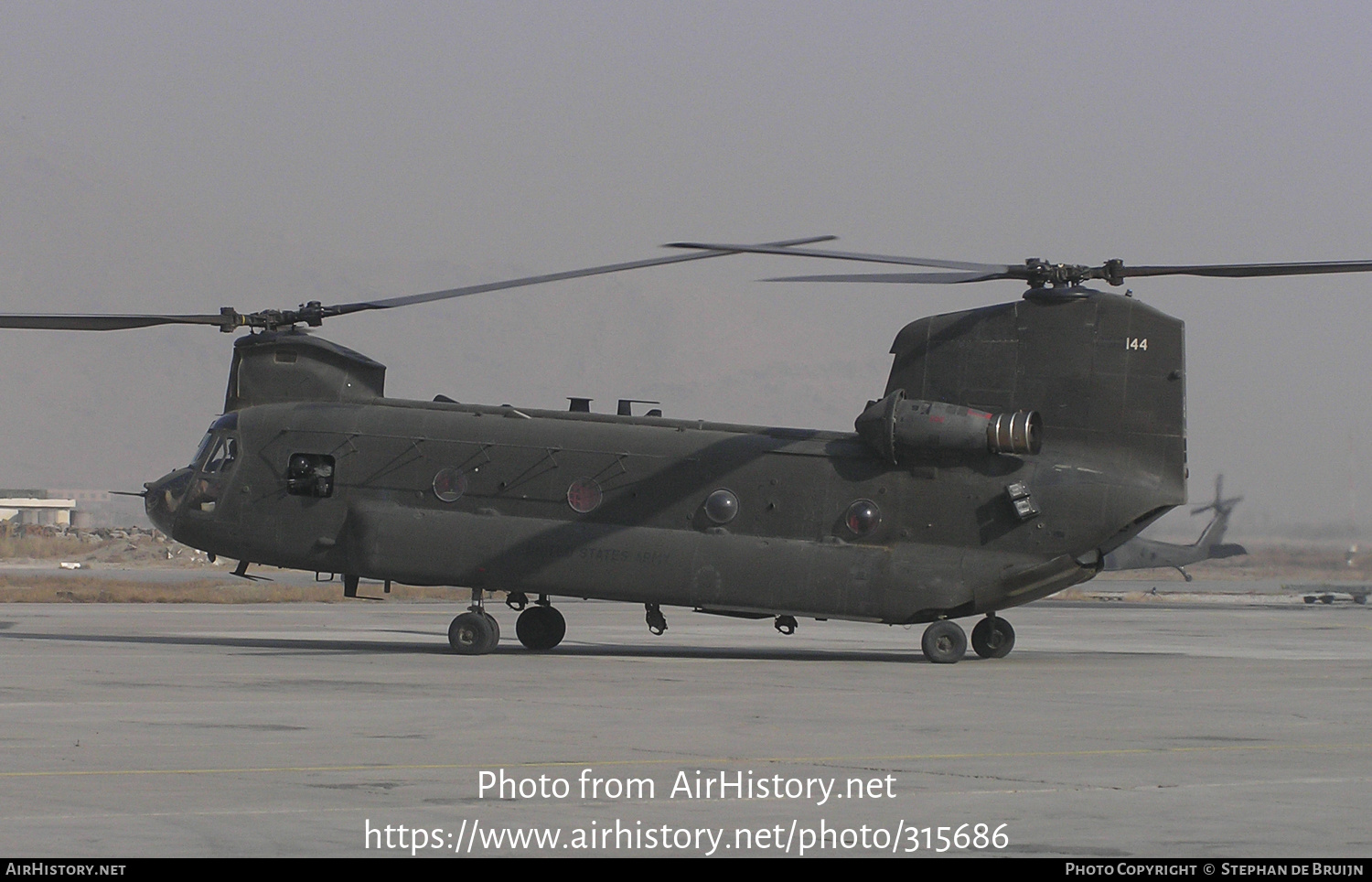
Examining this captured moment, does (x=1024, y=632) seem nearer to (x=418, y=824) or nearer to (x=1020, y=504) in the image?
(x=1020, y=504)

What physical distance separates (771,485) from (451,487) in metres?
4.74

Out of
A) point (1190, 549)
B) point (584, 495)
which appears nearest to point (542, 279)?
point (584, 495)

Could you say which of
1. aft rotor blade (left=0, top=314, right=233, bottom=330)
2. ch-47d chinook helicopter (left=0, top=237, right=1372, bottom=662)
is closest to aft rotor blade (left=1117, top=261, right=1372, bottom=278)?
ch-47d chinook helicopter (left=0, top=237, right=1372, bottom=662)

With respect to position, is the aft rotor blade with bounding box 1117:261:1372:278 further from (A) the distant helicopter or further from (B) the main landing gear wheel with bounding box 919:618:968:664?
(A) the distant helicopter

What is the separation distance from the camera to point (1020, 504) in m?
24.2

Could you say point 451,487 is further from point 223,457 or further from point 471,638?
point 223,457

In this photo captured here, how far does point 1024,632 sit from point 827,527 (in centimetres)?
1246

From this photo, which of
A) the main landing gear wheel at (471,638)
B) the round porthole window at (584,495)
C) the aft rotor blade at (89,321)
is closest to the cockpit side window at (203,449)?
the aft rotor blade at (89,321)

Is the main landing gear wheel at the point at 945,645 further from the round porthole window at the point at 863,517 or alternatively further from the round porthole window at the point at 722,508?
the round porthole window at the point at 722,508

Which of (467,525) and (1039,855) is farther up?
(467,525)

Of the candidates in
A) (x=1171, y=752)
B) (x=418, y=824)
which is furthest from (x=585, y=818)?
(x=1171, y=752)

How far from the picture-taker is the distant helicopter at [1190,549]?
67500 millimetres

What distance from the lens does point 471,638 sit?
84.5ft

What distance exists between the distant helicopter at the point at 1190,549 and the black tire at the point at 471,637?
44.6 metres
